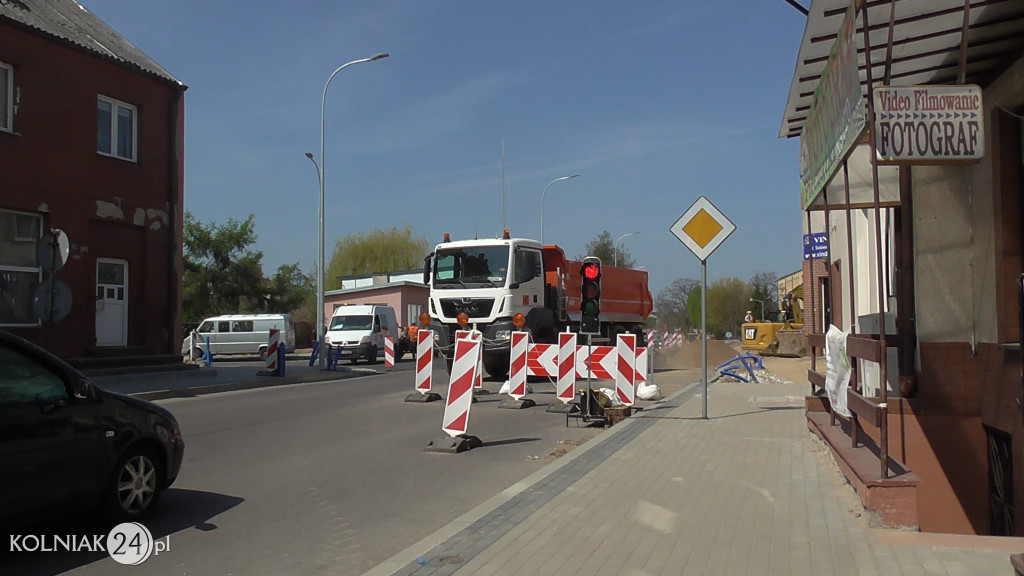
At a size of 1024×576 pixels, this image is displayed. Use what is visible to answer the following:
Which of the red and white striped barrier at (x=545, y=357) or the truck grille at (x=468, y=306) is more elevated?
the truck grille at (x=468, y=306)

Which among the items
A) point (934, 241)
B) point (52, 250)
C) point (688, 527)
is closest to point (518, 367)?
point (934, 241)

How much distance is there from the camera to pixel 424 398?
49.0 ft

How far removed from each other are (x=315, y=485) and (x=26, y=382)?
2.97 metres

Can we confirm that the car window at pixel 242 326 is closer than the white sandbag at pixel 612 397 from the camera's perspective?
No

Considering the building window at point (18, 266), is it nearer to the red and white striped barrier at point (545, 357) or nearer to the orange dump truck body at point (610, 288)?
the red and white striped barrier at point (545, 357)

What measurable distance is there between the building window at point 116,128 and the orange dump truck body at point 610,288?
36.5ft

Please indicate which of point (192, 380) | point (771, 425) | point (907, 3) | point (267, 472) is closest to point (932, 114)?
point (907, 3)

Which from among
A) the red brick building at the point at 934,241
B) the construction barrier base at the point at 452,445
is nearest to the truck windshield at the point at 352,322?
the construction barrier base at the point at 452,445

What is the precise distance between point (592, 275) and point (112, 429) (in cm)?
784

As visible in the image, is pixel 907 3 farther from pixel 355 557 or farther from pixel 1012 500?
pixel 355 557

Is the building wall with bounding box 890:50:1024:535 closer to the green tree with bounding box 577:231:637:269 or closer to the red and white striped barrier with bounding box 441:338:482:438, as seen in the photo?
the red and white striped barrier with bounding box 441:338:482:438

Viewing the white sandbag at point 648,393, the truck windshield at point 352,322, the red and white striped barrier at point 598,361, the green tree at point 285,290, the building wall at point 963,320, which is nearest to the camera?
the building wall at point 963,320

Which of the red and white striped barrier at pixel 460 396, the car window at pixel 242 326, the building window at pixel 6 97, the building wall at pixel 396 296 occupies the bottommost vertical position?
the red and white striped barrier at pixel 460 396

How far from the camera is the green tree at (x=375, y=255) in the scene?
225 ft
